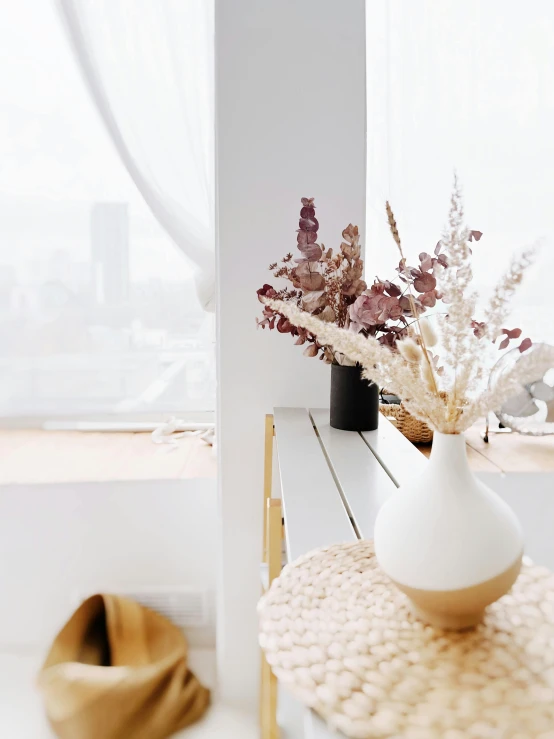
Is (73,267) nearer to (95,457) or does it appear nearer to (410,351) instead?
(95,457)

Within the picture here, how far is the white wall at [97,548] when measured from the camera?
1934 millimetres

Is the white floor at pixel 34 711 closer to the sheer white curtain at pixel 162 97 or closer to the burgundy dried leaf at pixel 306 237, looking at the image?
the sheer white curtain at pixel 162 97

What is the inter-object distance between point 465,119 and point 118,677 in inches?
72.7

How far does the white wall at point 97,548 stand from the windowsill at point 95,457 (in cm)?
4

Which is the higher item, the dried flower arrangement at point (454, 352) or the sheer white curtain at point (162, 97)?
the sheer white curtain at point (162, 97)

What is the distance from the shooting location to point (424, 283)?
118 cm

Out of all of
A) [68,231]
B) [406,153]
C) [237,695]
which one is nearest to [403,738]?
[237,695]

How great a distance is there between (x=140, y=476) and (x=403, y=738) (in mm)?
1562

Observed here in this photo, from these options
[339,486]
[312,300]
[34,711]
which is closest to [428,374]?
[339,486]

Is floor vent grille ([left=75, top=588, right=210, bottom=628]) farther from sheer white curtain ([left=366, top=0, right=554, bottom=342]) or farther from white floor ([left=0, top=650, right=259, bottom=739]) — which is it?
sheer white curtain ([left=366, top=0, right=554, bottom=342])

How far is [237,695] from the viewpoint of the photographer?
5.97 feet

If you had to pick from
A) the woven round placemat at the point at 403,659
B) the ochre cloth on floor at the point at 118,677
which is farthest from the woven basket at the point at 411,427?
the woven round placemat at the point at 403,659

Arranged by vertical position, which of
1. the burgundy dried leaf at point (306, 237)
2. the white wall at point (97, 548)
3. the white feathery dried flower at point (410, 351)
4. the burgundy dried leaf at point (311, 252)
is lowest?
the white wall at point (97, 548)

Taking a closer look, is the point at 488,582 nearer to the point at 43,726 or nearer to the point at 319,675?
the point at 319,675
